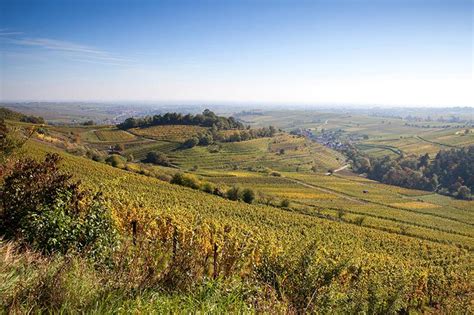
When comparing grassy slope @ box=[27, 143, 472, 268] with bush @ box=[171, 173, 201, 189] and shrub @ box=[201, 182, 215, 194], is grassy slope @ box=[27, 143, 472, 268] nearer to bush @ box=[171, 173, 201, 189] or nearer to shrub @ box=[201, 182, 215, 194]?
shrub @ box=[201, 182, 215, 194]

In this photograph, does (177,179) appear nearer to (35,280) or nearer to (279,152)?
(35,280)

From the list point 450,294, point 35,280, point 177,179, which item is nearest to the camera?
point 35,280

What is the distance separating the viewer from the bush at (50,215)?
746 centimetres

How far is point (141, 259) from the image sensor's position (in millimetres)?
6547

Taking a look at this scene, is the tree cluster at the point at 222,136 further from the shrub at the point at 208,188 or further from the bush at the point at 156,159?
the shrub at the point at 208,188

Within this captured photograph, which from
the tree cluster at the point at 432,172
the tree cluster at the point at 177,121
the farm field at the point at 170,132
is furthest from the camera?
the tree cluster at the point at 177,121

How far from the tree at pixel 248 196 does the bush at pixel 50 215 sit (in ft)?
153

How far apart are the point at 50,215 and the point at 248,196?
161 feet

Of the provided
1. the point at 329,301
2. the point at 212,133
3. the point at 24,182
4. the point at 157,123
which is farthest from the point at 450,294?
the point at 157,123

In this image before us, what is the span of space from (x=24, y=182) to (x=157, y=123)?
136 m

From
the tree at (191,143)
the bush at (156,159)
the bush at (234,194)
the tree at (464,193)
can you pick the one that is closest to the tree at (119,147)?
the bush at (156,159)

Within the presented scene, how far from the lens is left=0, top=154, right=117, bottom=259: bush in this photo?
7461mm

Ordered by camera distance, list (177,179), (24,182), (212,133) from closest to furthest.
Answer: (24,182) → (177,179) → (212,133)

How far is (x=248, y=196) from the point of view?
56188 millimetres
